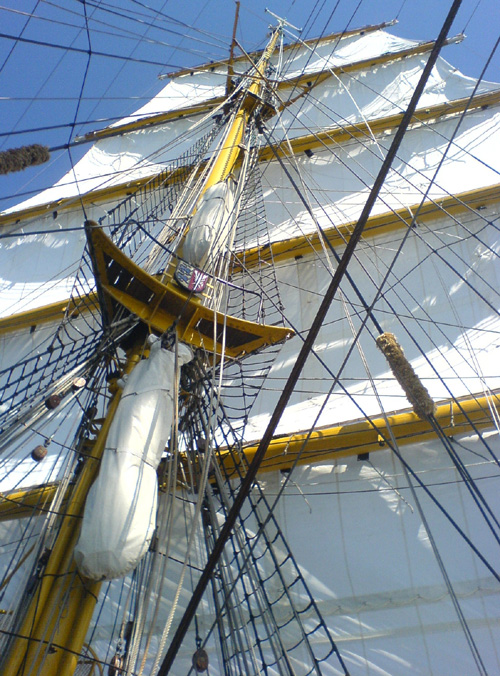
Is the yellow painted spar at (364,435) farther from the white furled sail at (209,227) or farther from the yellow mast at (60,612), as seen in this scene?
the yellow mast at (60,612)

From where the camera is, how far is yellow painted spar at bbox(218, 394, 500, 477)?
4.07 meters

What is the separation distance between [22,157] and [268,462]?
9.62 ft

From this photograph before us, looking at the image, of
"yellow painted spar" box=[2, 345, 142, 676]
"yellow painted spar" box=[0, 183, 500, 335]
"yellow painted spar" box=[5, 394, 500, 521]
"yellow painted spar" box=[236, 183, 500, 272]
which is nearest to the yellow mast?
"yellow painted spar" box=[2, 345, 142, 676]

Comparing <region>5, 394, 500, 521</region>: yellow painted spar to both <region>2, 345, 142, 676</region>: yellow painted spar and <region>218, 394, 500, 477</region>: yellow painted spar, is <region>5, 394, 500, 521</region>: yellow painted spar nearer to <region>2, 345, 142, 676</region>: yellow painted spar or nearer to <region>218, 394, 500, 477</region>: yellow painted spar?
<region>218, 394, 500, 477</region>: yellow painted spar

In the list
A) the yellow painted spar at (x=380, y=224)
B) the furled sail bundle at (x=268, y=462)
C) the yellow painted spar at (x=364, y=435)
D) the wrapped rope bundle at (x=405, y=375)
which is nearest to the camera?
the wrapped rope bundle at (x=405, y=375)

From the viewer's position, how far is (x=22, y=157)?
6.55ft

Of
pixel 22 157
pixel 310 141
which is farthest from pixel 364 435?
pixel 310 141

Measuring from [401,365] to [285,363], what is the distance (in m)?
3.32

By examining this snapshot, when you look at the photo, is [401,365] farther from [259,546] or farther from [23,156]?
[259,546]

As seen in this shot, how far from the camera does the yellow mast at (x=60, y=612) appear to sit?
86.4 inches

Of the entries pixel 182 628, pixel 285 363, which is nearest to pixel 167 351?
pixel 182 628

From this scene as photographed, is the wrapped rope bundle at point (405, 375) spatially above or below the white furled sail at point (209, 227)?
below

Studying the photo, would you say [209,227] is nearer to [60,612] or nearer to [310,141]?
[60,612]

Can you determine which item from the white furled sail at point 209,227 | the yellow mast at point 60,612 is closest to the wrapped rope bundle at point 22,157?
the yellow mast at point 60,612
